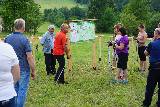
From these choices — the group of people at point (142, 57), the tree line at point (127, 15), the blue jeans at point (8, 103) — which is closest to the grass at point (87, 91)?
the group of people at point (142, 57)

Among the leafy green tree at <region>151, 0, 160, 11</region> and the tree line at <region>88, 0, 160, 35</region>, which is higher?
the leafy green tree at <region>151, 0, 160, 11</region>

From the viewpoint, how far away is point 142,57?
660 inches

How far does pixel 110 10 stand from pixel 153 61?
67.6 meters

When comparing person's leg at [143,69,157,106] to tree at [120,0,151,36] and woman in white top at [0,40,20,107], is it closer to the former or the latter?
woman in white top at [0,40,20,107]

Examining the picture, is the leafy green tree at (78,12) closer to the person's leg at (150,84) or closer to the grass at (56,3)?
the grass at (56,3)

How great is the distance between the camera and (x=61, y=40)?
14289mm

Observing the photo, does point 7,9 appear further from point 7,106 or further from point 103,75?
point 7,106

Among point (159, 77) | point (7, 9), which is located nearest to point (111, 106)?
point (159, 77)

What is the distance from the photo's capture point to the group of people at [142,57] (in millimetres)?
10773

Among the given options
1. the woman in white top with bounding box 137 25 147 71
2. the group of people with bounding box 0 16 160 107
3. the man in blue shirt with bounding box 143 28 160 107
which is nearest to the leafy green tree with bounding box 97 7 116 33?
the woman in white top with bounding box 137 25 147 71

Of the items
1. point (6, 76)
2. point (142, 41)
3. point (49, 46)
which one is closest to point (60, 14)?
point (49, 46)

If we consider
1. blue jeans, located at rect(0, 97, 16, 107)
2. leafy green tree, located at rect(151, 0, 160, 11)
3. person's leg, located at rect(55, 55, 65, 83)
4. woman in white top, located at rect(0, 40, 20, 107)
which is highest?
leafy green tree, located at rect(151, 0, 160, 11)

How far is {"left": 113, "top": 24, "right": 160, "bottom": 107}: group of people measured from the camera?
35.3 feet

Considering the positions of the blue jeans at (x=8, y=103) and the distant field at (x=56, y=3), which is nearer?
the blue jeans at (x=8, y=103)
